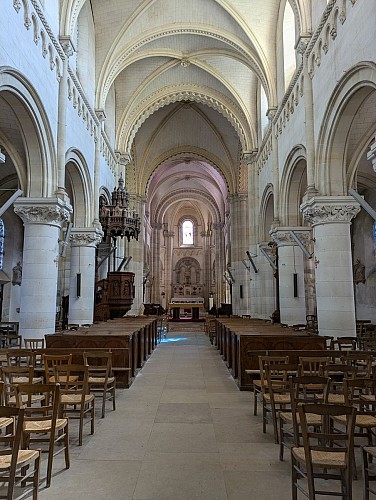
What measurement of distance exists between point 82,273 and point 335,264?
9212 millimetres

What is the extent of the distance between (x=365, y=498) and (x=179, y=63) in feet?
67.6

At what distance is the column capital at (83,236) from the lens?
15.3 metres

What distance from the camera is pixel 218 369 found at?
10852 mm

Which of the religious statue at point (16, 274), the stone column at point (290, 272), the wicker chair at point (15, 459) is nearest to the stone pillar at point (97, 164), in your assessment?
the stone column at point (290, 272)

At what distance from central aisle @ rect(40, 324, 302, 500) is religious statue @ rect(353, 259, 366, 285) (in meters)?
14.5

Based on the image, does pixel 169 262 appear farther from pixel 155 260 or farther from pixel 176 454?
pixel 176 454

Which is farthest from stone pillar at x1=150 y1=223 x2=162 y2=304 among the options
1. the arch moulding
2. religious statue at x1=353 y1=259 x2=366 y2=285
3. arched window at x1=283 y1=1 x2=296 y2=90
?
the arch moulding

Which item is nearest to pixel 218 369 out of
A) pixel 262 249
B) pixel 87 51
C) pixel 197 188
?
pixel 262 249

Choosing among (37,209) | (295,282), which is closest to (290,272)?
(295,282)

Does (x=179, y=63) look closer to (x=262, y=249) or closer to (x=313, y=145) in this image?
(x=262, y=249)

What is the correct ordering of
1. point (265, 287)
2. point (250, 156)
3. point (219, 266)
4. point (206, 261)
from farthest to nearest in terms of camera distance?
point (206, 261)
point (219, 266)
point (250, 156)
point (265, 287)

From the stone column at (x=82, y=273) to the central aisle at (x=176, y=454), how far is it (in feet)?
25.1

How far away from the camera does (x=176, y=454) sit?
477 centimetres

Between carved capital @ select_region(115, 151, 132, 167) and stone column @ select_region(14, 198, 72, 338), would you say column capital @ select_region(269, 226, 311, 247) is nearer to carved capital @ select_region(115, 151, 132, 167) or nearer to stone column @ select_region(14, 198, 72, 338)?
stone column @ select_region(14, 198, 72, 338)
